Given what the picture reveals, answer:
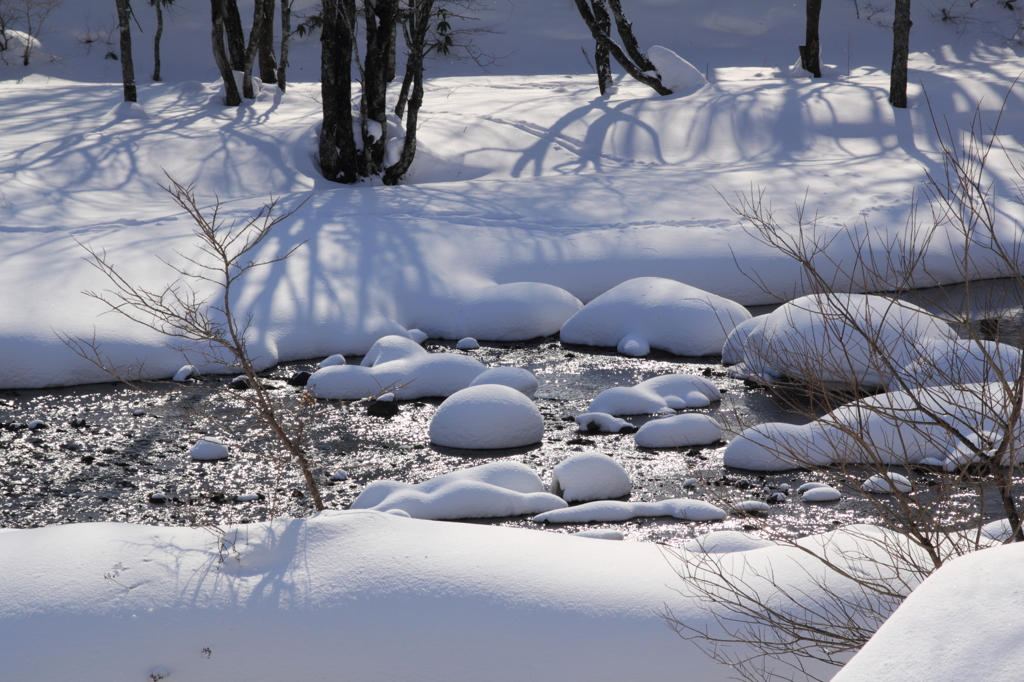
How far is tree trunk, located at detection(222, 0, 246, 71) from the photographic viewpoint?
16.6 meters

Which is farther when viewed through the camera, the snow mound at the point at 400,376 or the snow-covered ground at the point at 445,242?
the snow mound at the point at 400,376

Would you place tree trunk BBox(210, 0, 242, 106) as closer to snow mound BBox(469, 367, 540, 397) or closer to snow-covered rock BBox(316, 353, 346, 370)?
snow-covered rock BBox(316, 353, 346, 370)

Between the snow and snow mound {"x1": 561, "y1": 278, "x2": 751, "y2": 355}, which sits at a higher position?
the snow

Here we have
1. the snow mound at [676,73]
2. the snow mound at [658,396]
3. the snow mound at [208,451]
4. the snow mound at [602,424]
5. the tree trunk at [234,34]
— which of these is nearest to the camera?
the snow mound at [208,451]

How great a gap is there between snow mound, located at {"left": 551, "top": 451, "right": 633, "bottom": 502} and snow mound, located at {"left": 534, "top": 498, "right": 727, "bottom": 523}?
19 cm

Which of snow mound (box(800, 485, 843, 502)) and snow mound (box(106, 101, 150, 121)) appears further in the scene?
snow mound (box(106, 101, 150, 121))

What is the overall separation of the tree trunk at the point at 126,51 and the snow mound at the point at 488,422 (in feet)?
36.9

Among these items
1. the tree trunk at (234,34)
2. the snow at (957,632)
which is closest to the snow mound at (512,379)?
the snow at (957,632)

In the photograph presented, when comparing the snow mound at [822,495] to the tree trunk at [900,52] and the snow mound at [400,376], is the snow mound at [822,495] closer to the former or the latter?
the snow mound at [400,376]

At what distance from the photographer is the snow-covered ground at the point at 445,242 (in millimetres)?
3973

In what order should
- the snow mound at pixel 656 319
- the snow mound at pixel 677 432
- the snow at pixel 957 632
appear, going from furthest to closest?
the snow mound at pixel 656 319 < the snow mound at pixel 677 432 < the snow at pixel 957 632

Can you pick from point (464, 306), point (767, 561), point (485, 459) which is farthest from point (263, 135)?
point (767, 561)

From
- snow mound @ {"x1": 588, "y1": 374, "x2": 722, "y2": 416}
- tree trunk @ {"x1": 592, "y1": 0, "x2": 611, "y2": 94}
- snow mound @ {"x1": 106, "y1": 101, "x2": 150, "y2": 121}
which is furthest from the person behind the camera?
tree trunk @ {"x1": 592, "y1": 0, "x2": 611, "y2": 94}

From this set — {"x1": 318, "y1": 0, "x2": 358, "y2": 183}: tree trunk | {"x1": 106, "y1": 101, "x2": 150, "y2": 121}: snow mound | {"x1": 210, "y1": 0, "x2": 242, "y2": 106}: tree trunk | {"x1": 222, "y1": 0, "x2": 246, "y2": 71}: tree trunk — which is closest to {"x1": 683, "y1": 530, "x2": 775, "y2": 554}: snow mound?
{"x1": 318, "y1": 0, "x2": 358, "y2": 183}: tree trunk
